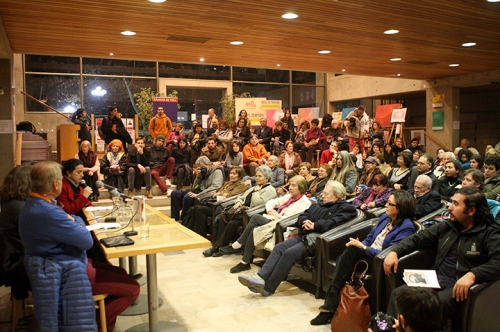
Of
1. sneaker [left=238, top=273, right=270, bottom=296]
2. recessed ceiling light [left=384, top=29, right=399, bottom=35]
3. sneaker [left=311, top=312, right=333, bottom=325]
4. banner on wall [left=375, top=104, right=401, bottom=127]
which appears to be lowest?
sneaker [left=311, top=312, right=333, bottom=325]

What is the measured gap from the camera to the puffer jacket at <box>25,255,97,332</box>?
2615 millimetres

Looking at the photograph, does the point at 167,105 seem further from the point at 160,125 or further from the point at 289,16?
the point at 289,16

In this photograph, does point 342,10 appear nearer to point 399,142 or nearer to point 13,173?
point 13,173

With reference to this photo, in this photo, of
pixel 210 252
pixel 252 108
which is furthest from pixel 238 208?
pixel 252 108

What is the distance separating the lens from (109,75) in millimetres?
13750

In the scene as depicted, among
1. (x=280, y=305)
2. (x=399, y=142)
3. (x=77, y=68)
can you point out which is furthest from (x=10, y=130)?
(x=399, y=142)

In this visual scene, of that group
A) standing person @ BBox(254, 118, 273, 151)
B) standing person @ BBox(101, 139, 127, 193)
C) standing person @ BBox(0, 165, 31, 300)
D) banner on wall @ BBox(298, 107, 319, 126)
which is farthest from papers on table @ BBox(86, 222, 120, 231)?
banner on wall @ BBox(298, 107, 319, 126)

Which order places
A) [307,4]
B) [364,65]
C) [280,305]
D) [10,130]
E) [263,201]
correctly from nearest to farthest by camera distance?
1. [280,305]
2. [307,4]
3. [263,201]
4. [10,130]
5. [364,65]

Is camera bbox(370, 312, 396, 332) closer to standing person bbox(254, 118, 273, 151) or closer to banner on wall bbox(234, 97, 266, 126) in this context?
standing person bbox(254, 118, 273, 151)

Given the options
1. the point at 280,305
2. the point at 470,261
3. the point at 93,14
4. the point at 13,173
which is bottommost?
the point at 280,305

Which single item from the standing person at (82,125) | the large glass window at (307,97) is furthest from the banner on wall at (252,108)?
the large glass window at (307,97)

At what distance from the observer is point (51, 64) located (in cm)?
1322

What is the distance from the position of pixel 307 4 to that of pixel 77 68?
34.5 feet

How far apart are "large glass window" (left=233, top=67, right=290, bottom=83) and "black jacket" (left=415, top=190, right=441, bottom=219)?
11.6 meters
